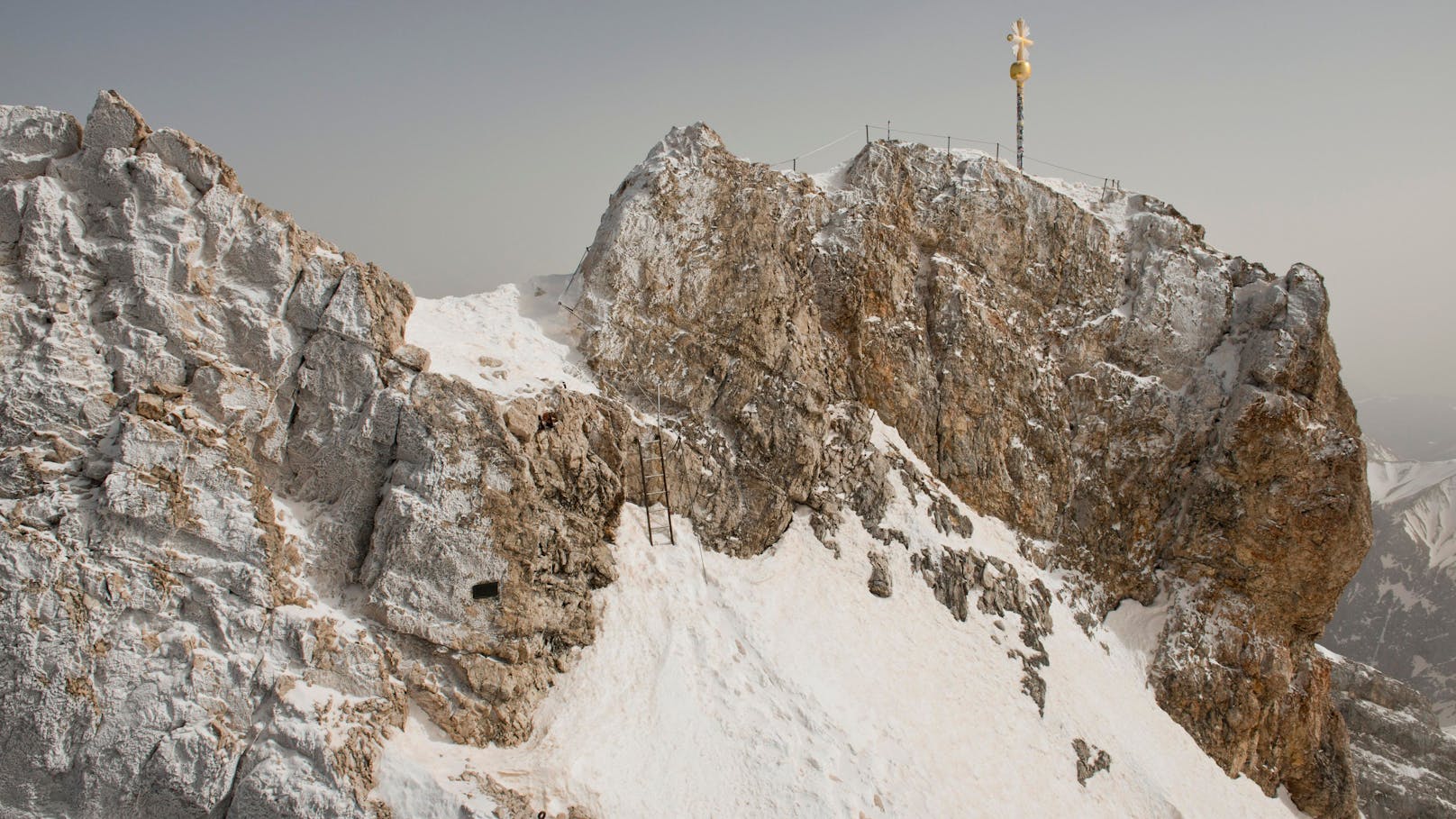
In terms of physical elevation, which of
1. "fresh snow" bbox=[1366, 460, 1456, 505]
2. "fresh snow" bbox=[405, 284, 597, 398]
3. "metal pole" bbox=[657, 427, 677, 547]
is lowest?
"metal pole" bbox=[657, 427, 677, 547]

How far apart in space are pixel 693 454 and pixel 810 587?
4.83 m

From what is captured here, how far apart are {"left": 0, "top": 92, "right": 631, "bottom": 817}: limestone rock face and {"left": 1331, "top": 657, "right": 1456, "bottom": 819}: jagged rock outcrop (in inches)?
1734

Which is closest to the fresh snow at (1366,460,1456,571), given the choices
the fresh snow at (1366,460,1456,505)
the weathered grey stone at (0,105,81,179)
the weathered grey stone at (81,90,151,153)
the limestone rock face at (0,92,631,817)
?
the fresh snow at (1366,460,1456,505)

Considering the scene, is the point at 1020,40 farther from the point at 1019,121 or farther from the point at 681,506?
the point at 681,506

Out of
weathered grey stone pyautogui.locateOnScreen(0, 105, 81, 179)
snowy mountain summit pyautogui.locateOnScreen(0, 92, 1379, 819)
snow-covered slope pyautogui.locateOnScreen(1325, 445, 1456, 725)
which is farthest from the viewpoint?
snow-covered slope pyautogui.locateOnScreen(1325, 445, 1456, 725)

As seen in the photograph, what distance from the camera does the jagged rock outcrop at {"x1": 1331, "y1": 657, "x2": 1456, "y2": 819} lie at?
35125 mm

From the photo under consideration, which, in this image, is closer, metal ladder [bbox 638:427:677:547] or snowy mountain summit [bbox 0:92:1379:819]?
snowy mountain summit [bbox 0:92:1379:819]

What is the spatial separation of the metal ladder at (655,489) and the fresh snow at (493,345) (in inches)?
87.4

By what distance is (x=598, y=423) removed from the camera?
18.0m

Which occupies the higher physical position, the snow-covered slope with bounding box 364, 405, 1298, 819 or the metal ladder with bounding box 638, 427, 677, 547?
the metal ladder with bounding box 638, 427, 677, 547

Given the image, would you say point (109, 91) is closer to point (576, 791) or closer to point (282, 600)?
point (282, 600)

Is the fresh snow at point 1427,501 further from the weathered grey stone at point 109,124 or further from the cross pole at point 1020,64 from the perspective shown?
the weathered grey stone at point 109,124

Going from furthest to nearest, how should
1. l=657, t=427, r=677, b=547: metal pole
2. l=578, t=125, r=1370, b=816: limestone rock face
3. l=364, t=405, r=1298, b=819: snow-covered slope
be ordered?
l=578, t=125, r=1370, b=816: limestone rock face → l=657, t=427, r=677, b=547: metal pole → l=364, t=405, r=1298, b=819: snow-covered slope

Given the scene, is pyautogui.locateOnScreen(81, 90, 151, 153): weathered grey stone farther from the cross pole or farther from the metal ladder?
the cross pole
